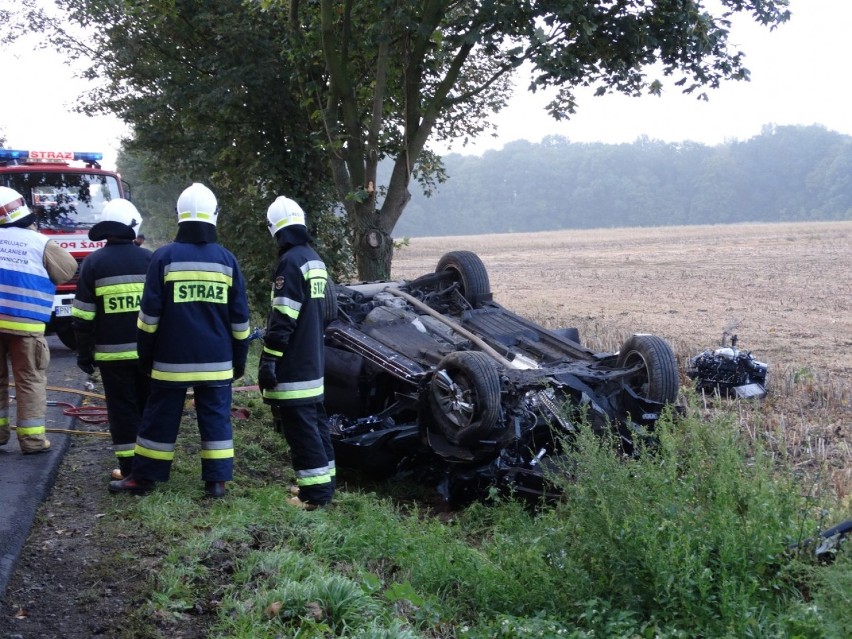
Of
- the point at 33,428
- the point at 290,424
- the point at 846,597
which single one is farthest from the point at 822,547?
the point at 33,428

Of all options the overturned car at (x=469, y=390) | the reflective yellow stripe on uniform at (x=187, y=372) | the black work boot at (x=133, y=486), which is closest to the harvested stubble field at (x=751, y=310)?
the overturned car at (x=469, y=390)

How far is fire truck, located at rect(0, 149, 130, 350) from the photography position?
1109 cm

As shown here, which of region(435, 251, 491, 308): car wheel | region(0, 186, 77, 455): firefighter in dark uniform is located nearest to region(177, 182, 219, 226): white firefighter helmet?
region(0, 186, 77, 455): firefighter in dark uniform

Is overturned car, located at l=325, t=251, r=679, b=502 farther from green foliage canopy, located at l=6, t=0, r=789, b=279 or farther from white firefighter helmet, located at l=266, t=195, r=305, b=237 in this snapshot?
green foliage canopy, located at l=6, t=0, r=789, b=279

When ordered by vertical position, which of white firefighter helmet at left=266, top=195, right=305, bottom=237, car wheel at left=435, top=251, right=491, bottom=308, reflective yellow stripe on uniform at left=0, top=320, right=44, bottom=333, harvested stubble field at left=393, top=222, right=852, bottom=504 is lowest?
harvested stubble field at left=393, top=222, right=852, bottom=504

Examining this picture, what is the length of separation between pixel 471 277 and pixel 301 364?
305 centimetres

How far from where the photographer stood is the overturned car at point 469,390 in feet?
19.1

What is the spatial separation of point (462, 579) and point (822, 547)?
1.59 m

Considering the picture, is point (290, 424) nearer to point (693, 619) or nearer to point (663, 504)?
point (663, 504)

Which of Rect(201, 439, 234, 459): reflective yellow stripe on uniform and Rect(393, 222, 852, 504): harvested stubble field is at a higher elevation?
Rect(201, 439, 234, 459): reflective yellow stripe on uniform

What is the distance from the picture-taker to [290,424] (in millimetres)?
5477

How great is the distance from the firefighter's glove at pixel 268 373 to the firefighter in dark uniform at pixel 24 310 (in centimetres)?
173

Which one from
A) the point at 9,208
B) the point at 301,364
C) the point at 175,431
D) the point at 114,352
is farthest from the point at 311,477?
the point at 9,208

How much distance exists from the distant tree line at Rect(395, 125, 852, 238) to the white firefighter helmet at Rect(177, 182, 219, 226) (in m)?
Result: 88.6
